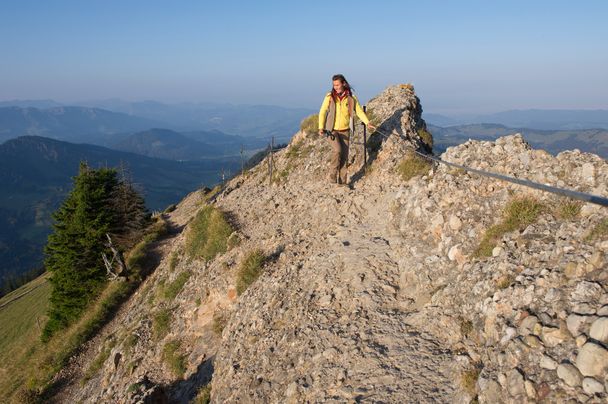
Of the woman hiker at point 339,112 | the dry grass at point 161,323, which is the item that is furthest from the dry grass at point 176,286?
the woman hiker at point 339,112

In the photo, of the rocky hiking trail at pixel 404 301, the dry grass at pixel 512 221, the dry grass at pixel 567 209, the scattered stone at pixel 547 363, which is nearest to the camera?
the scattered stone at pixel 547 363

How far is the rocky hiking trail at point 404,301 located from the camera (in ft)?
18.3

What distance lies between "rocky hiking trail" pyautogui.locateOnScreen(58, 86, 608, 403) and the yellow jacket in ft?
8.66

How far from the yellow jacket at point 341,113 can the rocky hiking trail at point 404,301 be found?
264cm

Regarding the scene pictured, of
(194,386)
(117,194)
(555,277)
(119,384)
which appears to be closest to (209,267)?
(119,384)

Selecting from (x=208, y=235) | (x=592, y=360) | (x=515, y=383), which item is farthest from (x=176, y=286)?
(x=592, y=360)

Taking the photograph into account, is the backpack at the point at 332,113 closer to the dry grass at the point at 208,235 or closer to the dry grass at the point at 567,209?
the dry grass at the point at 208,235

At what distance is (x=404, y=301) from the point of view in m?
8.88

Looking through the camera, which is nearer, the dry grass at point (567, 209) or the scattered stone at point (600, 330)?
the scattered stone at point (600, 330)

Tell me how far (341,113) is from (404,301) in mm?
7452

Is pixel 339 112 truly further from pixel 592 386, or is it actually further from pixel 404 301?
pixel 592 386

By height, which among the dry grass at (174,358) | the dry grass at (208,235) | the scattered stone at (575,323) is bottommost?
the dry grass at (174,358)

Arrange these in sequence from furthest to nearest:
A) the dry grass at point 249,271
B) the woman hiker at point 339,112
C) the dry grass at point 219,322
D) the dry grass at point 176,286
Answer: the dry grass at point 176,286 → the woman hiker at point 339,112 → the dry grass at point 249,271 → the dry grass at point 219,322

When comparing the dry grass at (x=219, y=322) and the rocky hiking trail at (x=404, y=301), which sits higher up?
the rocky hiking trail at (x=404, y=301)
